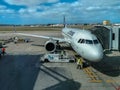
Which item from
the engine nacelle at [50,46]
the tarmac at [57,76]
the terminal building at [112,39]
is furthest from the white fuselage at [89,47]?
the engine nacelle at [50,46]

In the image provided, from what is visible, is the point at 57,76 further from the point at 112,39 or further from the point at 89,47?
the point at 112,39

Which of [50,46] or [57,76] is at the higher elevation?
[50,46]

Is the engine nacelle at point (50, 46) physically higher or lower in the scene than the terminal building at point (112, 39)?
lower

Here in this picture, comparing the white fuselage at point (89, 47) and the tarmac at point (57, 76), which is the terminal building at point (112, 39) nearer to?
the tarmac at point (57, 76)

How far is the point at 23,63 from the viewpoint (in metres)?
21.9

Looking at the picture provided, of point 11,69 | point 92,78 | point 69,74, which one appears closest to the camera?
point 92,78

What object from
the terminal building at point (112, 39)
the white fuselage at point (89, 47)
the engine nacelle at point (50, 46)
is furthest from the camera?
the engine nacelle at point (50, 46)

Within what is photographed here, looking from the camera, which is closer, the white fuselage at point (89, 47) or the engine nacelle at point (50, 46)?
the white fuselage at point (89, 47)

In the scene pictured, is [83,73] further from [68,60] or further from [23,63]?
[23,63]

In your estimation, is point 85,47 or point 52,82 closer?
point 52,82

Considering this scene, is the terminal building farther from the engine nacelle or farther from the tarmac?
the engine nacelle

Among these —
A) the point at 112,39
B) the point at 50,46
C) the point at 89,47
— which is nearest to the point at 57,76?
the point at 89,47

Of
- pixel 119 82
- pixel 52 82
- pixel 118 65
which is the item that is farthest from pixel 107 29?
pixel 52 82

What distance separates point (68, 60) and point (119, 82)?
27.1 ft
